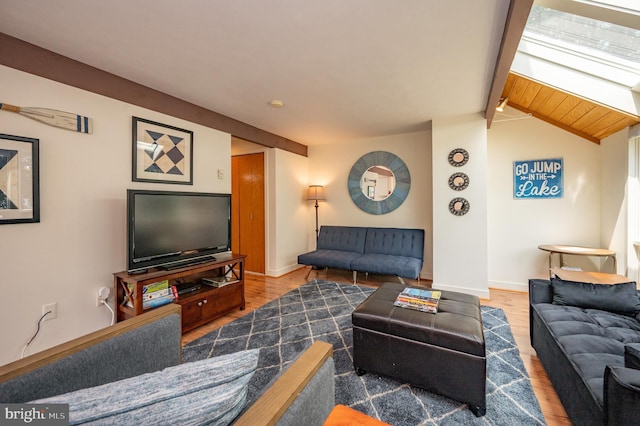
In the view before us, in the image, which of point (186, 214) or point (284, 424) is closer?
point (284, 424)

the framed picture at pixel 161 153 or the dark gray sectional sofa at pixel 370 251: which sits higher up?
the framed picture at pixel 161 153

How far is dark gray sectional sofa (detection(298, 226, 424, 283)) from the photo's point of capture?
3.55 meters

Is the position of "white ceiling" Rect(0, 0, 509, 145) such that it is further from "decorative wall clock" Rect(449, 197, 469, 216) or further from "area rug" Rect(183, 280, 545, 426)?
"area rug" Rect(183, 280, 545, 426)

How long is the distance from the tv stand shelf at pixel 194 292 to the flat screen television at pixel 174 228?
0.44ft

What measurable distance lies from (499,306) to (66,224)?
4.26m

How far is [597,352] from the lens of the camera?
1.37 m

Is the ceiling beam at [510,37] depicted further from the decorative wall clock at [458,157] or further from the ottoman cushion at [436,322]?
the ottoman cushion at [436,322]

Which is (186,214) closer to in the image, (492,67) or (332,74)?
(332,74)

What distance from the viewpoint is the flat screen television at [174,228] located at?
223 cm

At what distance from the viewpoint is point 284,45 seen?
1.91 metres

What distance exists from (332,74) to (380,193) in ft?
8.20

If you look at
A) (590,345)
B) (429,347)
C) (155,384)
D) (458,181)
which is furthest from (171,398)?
(458,181)

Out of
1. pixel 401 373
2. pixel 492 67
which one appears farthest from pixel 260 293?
pixel 492 67
